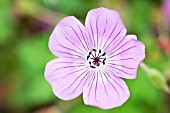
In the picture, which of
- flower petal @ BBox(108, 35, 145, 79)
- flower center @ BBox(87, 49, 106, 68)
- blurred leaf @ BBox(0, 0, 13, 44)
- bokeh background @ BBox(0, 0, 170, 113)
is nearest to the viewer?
flower petal @ BBox(108, 35, 145, 79)

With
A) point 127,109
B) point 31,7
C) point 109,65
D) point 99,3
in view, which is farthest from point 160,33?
point 109,65

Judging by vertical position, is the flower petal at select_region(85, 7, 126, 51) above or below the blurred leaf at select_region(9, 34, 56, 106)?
above

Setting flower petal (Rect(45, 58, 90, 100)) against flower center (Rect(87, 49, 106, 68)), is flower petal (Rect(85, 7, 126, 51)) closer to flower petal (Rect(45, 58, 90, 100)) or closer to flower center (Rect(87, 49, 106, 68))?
flower center (Rect(87, 49, 106, 68))

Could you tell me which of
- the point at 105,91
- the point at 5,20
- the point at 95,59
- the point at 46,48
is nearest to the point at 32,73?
the point at 46,48

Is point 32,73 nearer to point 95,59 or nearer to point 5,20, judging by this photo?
point 5,20

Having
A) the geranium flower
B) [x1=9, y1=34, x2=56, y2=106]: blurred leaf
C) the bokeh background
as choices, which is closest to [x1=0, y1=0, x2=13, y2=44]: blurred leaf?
the bokeh background

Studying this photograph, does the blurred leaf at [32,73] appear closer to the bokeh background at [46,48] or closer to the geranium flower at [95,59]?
the bokeh background at [46,48]

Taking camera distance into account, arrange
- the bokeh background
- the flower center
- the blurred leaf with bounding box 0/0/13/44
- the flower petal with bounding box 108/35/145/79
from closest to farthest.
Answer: the flower petal with bounding box 108/35/145/79 < the flower center < the bokeh background < the blurred leaf with bounding box 0/0/13/44
